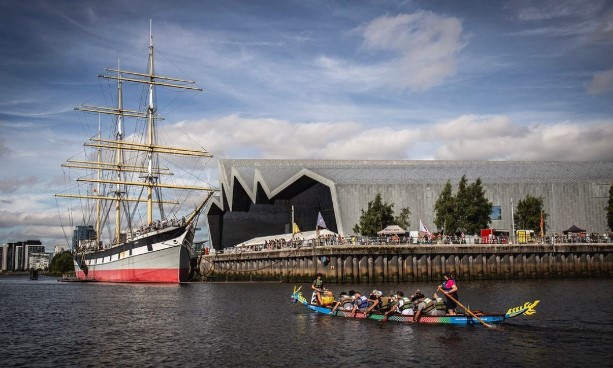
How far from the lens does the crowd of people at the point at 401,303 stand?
103 feet

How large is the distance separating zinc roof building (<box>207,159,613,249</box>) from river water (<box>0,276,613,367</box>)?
45196 millimetres

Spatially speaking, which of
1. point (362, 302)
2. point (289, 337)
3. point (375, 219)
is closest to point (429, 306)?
point (362, 302)

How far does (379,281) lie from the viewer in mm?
60406

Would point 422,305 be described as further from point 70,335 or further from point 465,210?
point 465,210

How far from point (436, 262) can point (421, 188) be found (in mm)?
31084

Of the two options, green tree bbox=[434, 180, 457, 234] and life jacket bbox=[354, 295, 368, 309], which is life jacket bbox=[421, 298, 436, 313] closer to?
life jacket bbox=[354, 295, 368, 309]

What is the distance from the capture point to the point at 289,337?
97.2 feet

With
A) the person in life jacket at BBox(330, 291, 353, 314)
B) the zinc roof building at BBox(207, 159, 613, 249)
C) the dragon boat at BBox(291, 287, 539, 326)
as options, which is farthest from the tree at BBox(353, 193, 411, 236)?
the dragon boat at BBox(291, 287, 539, 326)

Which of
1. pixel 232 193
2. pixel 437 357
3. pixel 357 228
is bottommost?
pixel 437 357

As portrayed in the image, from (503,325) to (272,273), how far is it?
42.0 meters

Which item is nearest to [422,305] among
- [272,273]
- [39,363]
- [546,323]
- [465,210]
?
[546,323]

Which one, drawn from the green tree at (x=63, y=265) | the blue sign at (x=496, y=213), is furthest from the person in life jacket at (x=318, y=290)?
the green tree at (x=63, y=265)

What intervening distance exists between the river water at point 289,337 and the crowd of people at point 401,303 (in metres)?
0.74

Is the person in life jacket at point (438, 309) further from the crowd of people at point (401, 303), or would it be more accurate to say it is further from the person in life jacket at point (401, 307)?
the person in life jacket at point (401, 307)
